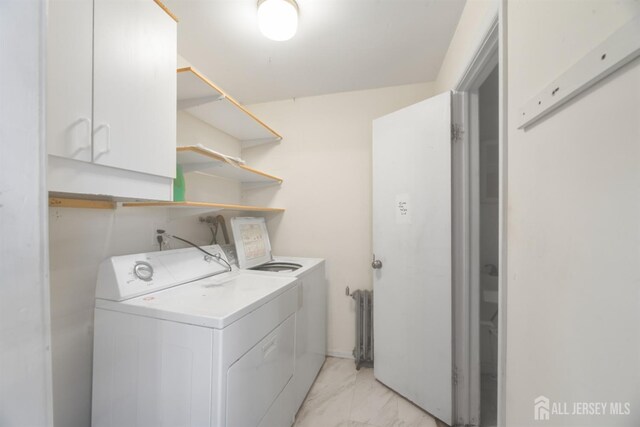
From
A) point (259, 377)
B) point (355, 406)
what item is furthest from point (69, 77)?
point (355, 406)

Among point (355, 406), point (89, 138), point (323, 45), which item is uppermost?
point (323, 45)

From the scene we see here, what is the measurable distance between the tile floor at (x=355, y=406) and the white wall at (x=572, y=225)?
3.16 ft

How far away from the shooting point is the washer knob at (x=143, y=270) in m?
1.12

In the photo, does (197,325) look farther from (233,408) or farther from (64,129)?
(64,129)

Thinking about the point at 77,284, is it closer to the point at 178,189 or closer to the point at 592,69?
the point at 178,189

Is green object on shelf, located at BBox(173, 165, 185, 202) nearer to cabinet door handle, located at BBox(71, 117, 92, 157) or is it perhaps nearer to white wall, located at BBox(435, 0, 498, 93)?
cabinet door handle, located at BBox(71, 117, 92, 157)

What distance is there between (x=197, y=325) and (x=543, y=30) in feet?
4.71

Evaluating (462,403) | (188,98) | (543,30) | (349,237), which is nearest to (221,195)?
(188,98)

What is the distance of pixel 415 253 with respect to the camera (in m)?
1.61

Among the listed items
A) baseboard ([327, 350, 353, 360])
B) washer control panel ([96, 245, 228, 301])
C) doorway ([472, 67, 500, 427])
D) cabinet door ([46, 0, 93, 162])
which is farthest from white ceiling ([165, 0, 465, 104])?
baseboard ([327, 350, 353, 360])

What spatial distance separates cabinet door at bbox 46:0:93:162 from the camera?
2.36 feet

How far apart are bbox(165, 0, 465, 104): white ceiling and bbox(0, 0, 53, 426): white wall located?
1.23 metres

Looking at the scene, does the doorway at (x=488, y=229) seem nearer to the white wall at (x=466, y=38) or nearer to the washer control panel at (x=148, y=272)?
the white wall at (x=466, y=38)

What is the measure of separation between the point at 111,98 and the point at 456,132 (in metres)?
1.74
